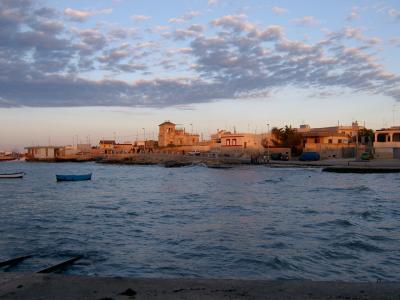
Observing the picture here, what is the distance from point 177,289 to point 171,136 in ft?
414

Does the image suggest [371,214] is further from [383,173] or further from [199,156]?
[199,156]

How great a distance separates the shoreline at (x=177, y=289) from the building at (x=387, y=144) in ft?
224

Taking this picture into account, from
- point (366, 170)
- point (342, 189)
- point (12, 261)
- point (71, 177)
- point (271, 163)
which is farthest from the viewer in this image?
point (271, 163)

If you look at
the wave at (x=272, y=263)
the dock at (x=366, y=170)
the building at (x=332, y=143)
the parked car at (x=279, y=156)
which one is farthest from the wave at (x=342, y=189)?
the parked car at (x=279, y=156)

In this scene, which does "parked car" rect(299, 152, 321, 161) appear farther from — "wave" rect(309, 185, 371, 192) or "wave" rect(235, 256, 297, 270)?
"wave" rect(235, 256, 297, 270)

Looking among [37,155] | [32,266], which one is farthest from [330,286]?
[37,155]

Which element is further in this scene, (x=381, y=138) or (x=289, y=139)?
(x=289, y=139)

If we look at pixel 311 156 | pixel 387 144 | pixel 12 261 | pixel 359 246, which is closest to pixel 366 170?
pixel 311 156

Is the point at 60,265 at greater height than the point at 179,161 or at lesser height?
lesser

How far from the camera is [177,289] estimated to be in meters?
5.98

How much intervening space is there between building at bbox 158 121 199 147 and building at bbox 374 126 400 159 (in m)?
63.2

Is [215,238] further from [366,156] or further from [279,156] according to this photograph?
[279,156]

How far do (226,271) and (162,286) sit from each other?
4448 millimetres

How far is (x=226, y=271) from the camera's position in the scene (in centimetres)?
1030
